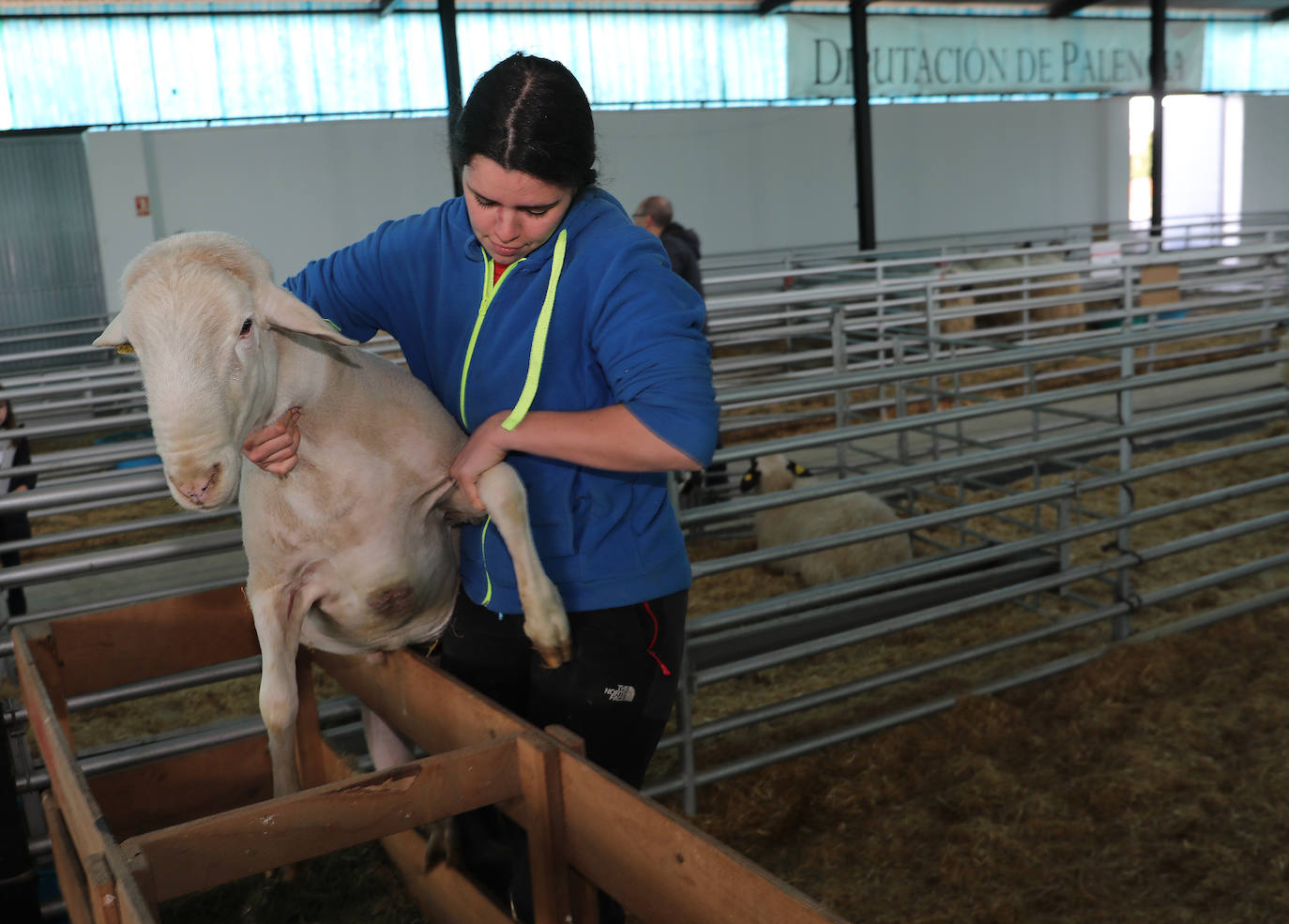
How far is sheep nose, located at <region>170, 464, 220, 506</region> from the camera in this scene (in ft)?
4.09

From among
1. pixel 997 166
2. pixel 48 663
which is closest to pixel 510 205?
pixel 48 663

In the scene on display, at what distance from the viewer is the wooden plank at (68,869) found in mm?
1511

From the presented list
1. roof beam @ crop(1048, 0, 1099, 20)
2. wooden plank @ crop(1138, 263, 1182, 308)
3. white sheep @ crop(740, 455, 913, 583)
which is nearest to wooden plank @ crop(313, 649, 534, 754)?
white sheep @ crop(740, 455, 913, 583)

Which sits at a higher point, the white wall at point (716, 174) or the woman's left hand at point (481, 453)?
the white wall at point (716, 174)

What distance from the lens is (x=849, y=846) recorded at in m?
2.65

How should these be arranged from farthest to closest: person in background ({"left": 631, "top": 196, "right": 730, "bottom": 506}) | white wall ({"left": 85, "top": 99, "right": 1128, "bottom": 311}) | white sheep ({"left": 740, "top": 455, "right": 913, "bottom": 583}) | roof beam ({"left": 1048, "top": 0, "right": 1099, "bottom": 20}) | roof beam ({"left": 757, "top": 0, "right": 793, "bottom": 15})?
1. roof beam ({"left": 1048, "top": 0, "right": 1099, "bottom": 20})
2. roof beam ({"left": 757, "top": 0, "right": 793, "bottom": 15})
3. white wall ({"left": 85, "top": 99, "right": 1128, "bottom": 311})
4. person in background ({"left": 631, "top": 196, "right": 730, "bottom": 506})
5. white sheep ({"left": 740, "top": 455, "right": 913, "bottom": 583})

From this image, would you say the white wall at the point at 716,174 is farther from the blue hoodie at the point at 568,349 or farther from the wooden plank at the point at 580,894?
the wooden plank at the point at 580,894

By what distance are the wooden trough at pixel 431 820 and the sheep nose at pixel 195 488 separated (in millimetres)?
353

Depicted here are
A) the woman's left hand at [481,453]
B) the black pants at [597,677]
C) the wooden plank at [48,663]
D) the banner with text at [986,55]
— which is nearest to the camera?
the woman's left hand at [481,453]

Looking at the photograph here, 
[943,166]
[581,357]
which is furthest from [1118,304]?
[581,357]

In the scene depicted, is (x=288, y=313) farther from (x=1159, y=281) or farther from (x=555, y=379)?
(x=1159, y=281)

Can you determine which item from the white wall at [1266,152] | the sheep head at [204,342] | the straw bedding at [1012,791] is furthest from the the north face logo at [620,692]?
the white wall at [1266,152]

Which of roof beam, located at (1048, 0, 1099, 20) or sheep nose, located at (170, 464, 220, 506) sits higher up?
roof beam, located at (1048, 0, 1099, 20)

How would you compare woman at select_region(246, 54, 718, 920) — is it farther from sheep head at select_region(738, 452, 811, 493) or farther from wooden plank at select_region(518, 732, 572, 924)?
sheep head at select_region(738, 452, 811, 493)
